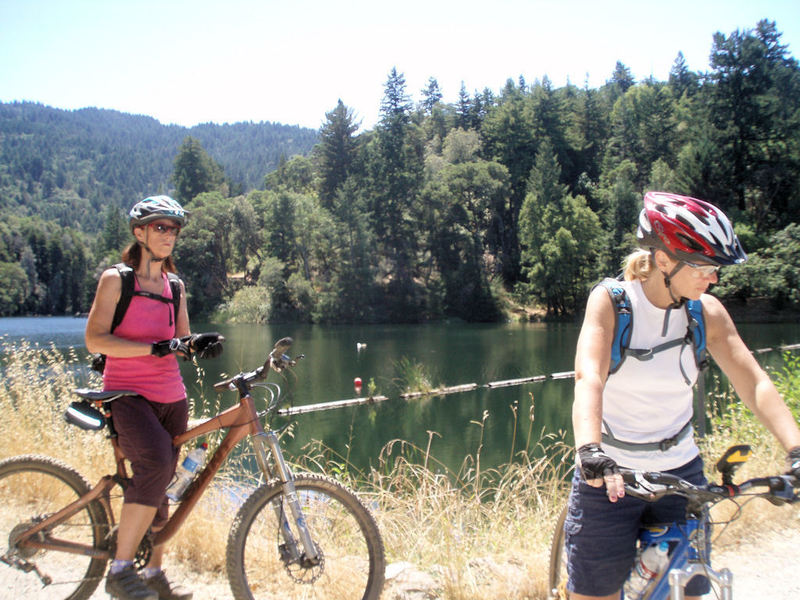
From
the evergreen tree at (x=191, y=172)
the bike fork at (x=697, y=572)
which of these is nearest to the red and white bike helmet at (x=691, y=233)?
the bike fork at (x=697, y=572)

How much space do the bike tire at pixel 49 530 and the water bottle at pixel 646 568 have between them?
6.63 ft

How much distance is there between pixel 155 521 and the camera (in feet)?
7.91

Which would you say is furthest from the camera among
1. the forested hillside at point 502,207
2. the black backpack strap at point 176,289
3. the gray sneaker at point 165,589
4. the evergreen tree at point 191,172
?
the evergreen tree at point 191,172

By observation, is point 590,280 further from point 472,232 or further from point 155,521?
point 155,521

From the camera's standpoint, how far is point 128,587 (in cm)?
225

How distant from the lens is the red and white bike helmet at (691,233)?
1695 millimetres

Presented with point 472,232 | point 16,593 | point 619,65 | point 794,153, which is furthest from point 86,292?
point 619,65

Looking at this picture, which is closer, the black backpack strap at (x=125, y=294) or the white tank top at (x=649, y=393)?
the white tank top at (x=649, y=393)

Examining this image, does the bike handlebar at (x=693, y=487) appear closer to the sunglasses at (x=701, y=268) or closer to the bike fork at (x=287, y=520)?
the sunglasses at (x=701, y=268)

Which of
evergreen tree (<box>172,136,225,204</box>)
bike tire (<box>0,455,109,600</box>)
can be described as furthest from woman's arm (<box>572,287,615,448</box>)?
evergreen tree (<box>172,136,225,204</box>)

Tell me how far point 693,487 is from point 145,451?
6.12 feet

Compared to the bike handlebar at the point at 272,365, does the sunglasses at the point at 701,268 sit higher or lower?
higher

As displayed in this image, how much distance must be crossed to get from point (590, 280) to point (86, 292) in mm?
57451

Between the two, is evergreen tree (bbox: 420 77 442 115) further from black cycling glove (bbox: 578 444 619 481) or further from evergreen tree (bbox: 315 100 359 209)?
black cycling glove (bbox: 578 444 619 481)
